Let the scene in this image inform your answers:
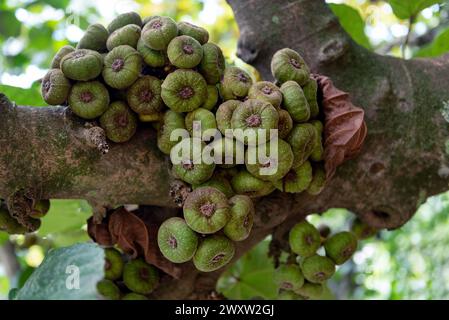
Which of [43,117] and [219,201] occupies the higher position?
[43,117]

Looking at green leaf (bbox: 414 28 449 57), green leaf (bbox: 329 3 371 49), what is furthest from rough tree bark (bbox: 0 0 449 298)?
green leaf (bbox: 329 3 371 49)

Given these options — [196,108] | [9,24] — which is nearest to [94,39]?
[196,108]

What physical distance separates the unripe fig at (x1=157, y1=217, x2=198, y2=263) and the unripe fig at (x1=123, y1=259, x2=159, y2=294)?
1.57ft

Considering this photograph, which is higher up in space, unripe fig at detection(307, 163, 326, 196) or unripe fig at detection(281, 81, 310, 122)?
unripe fig at detection(281, 81, 310, 122)

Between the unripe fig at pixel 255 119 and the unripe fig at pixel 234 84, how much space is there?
0.11 meters

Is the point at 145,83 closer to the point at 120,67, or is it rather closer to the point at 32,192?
the point at 120,67

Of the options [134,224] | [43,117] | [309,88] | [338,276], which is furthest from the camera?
[338,276]

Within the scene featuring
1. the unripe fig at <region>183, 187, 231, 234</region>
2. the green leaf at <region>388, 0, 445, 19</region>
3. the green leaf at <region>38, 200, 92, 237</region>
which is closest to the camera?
the unripe fig at <region>183, 187, 231, 234</region>

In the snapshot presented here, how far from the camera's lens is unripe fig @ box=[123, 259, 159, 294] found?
2268 mm

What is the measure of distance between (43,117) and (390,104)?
1.34 m

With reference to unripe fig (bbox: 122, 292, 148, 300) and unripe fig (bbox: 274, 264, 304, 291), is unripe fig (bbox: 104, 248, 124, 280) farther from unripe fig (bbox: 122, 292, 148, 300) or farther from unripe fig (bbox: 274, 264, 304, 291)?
unripe fig (bbox: 274, 264, 304, 291)

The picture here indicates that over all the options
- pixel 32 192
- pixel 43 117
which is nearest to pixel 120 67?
pixel 43 117

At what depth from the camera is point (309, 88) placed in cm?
199

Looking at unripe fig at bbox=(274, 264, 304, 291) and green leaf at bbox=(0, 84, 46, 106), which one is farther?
green leaf at bbox=(0, 84, 46, 106)
